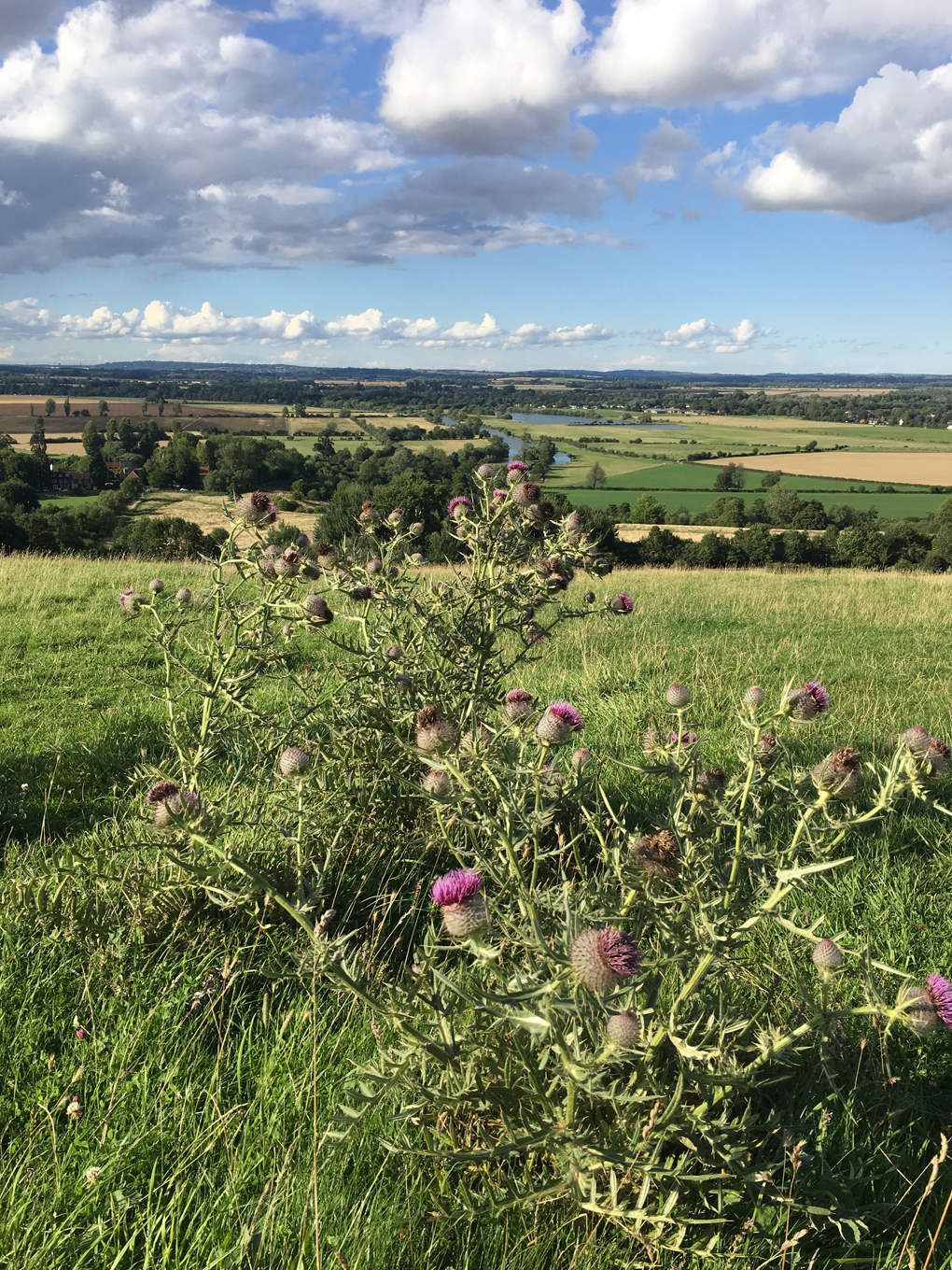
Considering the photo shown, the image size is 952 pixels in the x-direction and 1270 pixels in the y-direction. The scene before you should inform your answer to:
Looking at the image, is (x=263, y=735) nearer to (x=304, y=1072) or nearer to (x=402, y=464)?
(x=304, y=1072)

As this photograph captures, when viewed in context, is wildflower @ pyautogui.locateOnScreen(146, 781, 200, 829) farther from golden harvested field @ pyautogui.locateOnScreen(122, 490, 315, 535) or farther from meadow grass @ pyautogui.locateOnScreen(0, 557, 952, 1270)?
golden harvested field @ pyautogui.locateOnScreen(122, 490, 315, 535)

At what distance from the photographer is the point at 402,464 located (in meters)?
34.1

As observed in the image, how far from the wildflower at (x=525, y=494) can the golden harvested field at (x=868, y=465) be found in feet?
242

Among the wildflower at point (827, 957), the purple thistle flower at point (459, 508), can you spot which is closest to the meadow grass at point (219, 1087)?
the wildflower at point (827, 957)

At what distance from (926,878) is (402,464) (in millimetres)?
32404

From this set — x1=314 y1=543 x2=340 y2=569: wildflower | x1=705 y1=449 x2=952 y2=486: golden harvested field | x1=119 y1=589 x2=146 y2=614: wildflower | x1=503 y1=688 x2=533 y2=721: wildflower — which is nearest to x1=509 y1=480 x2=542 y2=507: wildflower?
x1=314 y1=543 x2=340 y2=569: wildflower

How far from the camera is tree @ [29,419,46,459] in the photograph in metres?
53.1

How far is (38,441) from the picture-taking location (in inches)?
2362

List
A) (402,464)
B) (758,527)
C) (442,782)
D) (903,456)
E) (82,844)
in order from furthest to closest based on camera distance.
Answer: (903,456)
(758,527)
(402,464)
(82,844)
(442,782)

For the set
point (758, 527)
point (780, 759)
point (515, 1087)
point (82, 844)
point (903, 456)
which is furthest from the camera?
point (903, 456)

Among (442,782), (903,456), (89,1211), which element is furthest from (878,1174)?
(903,456)

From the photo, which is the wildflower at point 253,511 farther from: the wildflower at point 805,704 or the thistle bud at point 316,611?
the wildflower at point 805,704

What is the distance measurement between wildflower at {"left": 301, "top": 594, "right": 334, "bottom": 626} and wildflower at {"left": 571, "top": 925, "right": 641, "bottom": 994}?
204 cm

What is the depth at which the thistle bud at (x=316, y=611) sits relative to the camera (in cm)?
311
